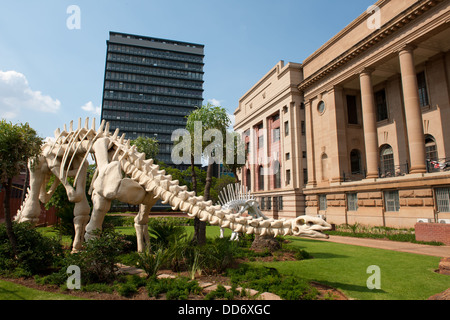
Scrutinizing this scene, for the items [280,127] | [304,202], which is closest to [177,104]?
[280,127]

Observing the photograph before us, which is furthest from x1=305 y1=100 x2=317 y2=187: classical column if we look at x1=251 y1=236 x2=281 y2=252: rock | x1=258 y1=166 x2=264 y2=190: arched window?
x1=251 y1=236 x2=281 y2=252: rock

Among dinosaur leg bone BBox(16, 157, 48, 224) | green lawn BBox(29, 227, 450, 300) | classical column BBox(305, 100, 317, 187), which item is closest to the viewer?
green lawn BBox(29, 227, 450, 300)

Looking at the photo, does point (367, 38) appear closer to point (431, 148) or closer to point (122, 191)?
point (431, 148)

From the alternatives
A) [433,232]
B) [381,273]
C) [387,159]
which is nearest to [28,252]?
[381,273]

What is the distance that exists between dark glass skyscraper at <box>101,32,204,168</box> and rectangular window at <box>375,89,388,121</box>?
6137 cm

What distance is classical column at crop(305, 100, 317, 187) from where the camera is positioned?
29.1 meters

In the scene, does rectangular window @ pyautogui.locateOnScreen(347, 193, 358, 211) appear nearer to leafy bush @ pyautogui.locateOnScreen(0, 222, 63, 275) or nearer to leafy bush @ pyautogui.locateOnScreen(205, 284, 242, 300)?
leafy bush @ pyautogui.locateOnScreen(205, 284, 242, 300)

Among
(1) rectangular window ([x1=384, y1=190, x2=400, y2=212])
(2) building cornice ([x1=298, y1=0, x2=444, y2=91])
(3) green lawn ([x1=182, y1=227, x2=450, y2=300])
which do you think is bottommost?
(3) green lawn ([x1=182, y1=227, x2=450, y2=300])

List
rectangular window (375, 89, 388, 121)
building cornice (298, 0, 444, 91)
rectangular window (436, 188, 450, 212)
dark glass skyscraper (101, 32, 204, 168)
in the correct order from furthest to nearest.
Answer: dark glass skyscraper (101, 32, 204, 168) < rectangular window (375, 89, 388, 121) < building cornice (298, 0, 444, 91) < rectangular window (436, 188, 450, 212)

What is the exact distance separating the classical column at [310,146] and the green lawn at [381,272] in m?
17.5

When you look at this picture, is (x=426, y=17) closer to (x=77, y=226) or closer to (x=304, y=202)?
(x=304, y=202)

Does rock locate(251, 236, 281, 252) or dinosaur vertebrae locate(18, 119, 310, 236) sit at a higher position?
dinosaur vertebrae locate(18, 119, 310, 236)

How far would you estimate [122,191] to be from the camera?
7.22m
